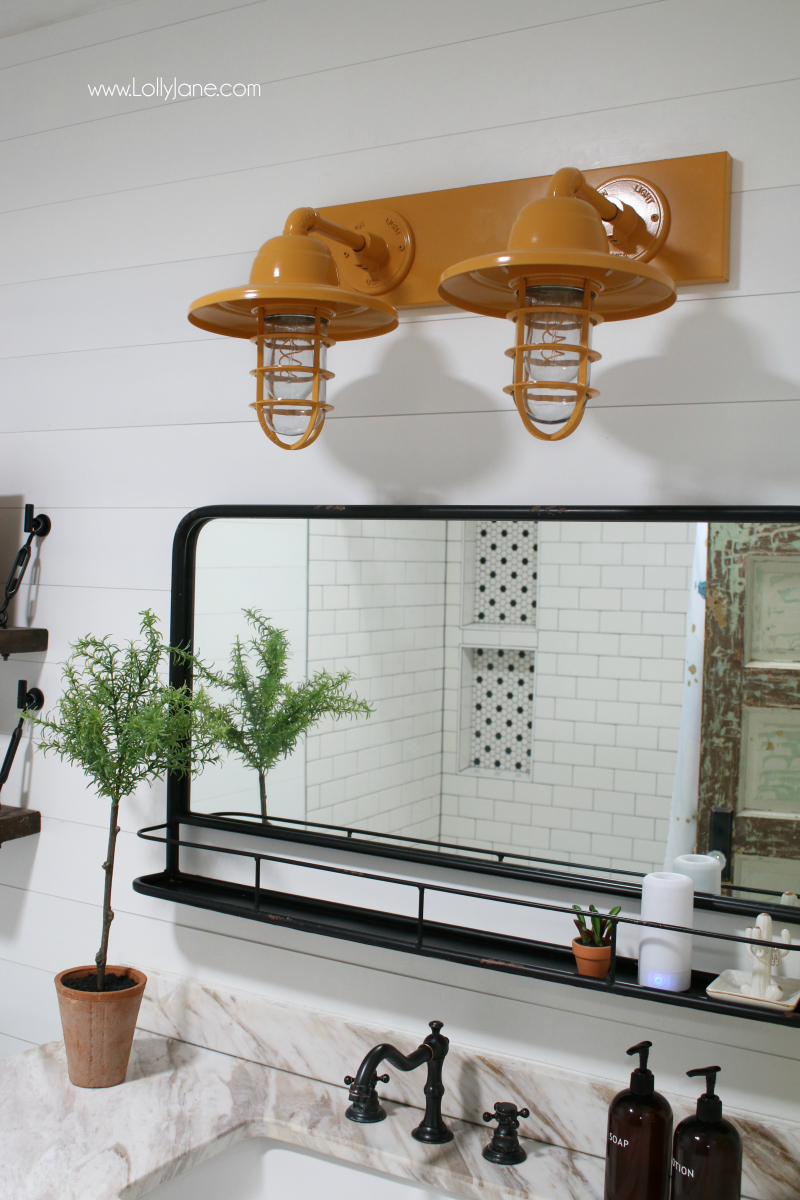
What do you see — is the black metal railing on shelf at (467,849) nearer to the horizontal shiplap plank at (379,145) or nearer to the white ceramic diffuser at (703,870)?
the white ceramic diffuser at (703,870)

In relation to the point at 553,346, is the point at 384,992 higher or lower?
lower

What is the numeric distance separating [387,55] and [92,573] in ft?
3.06

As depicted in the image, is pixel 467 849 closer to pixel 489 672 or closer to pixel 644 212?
pixel 489 672

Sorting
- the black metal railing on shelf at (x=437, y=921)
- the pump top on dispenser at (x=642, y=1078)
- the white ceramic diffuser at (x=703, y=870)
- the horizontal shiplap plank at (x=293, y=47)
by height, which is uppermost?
the horizontal shiplap plank at (x=293, y=47)

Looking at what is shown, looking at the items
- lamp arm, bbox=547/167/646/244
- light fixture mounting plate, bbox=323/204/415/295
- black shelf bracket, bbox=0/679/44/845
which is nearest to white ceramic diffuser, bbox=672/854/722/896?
lamp arm, bbox=547/167/646/244

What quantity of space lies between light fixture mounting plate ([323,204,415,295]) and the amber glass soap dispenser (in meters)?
1.03

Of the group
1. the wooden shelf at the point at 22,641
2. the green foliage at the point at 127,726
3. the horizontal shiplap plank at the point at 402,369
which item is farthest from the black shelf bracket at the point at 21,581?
the green foliage at the point at 127,726

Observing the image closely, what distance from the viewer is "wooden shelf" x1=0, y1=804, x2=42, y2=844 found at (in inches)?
63.8

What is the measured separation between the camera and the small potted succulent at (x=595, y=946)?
114 cm

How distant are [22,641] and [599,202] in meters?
1.15

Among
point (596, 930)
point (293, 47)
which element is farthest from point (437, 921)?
point (293, 47)

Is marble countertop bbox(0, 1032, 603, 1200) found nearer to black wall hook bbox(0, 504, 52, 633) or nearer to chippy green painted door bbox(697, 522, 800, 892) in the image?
chippy green painted door bbox(697, 522, 800, 892)

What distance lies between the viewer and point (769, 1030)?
44.7 inches

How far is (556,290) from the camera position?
1.02 m
